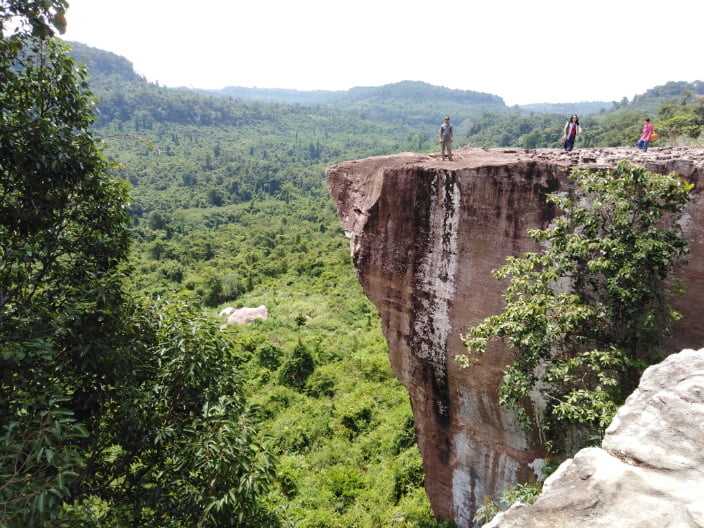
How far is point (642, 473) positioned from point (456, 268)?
3622 mm

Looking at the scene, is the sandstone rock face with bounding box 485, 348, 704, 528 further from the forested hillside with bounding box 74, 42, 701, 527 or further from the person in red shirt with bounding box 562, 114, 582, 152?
the person in red shirt with bounding box 562, 114, 582, 152

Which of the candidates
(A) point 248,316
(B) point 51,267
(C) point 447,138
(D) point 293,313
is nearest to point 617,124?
(D) point 293,313

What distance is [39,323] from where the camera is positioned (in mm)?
3344

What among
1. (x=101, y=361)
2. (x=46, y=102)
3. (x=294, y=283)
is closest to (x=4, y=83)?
(x=46, y=102)

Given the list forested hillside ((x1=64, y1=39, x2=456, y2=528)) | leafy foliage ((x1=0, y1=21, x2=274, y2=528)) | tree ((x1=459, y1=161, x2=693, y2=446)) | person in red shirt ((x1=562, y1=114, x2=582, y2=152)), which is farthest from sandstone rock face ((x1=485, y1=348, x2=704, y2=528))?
person in red shirt ((x1=562, y1=114, x2=582, y2=152))

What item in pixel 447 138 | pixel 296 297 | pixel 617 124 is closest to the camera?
pixel 447 138

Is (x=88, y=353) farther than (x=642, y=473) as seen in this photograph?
Yes

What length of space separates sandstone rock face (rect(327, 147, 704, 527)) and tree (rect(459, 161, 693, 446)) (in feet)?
1.92

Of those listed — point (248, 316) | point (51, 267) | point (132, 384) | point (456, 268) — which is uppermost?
point (51, 267)

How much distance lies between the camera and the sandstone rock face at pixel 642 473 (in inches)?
97.1

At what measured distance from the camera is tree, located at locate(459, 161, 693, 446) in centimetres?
415

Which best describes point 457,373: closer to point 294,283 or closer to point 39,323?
point 39,323

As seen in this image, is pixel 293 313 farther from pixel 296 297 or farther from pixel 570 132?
pixel 570 132

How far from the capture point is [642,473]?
2.80 m
